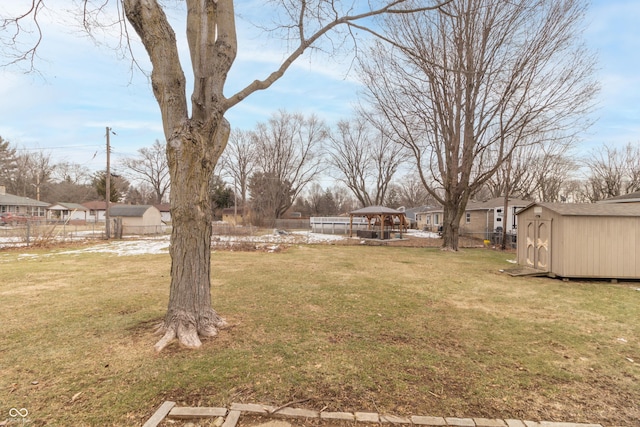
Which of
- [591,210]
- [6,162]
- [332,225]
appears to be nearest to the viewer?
[591,210]

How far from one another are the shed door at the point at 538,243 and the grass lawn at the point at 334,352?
5.81ft

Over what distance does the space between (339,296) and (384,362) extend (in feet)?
9.14

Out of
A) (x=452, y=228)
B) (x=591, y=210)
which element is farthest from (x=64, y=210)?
(x=591, y=210)

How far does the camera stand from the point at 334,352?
11.2 feet

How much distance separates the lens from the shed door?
851cm

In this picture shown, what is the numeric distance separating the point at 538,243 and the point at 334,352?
8.41m

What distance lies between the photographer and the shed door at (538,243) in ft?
27.9

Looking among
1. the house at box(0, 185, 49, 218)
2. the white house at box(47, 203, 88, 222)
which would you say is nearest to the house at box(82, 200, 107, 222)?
the white house at box(47, 203, 88, 222)

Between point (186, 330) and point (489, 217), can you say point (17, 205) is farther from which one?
point (489, 217)

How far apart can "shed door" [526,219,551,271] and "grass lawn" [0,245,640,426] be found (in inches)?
69.8

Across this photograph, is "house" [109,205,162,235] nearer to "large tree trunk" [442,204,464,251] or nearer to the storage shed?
"large tree trunk" [442,204,464,251]

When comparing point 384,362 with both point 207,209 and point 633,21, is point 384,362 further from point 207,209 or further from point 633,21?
point 633,21

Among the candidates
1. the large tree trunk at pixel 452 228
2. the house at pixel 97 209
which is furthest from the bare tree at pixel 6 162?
the large tree trunk at pixel 452 228

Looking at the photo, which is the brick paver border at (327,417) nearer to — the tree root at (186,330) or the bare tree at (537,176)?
the tree root at (186,330)
